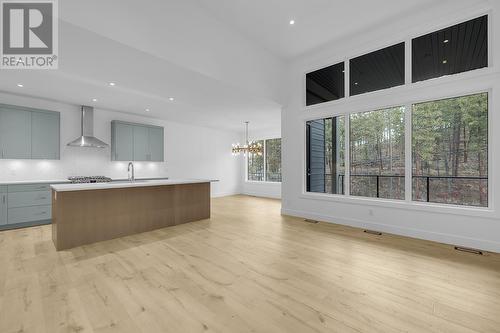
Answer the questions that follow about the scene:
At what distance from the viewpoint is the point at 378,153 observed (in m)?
4.65

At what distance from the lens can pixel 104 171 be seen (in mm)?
6566

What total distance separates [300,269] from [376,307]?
902 mm

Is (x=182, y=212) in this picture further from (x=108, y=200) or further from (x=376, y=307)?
(x=376, y=307)

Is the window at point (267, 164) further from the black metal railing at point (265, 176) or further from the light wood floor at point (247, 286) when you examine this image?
the light wood floor at point (247, 286)

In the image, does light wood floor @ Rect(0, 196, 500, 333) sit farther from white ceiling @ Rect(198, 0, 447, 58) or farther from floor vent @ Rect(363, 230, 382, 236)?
white ceiling @ Rect(198, 0, 447, 58)

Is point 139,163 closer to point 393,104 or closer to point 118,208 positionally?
point 118,208

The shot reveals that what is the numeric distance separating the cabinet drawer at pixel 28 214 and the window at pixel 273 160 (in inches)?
285

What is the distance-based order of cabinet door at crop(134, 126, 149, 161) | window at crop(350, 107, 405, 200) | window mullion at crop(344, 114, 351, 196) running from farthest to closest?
cabinet door at crop(134, 126, 149, 161), window mullion at crop(344, 114, 351, 196), window at crop(350, 107, 405, 200)

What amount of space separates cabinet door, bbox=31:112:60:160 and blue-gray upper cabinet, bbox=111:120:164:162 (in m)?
1.32

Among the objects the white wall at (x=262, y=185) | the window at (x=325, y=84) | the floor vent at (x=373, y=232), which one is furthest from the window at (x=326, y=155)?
the white wall at (x=262, y=185)

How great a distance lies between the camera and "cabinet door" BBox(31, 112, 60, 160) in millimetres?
5137

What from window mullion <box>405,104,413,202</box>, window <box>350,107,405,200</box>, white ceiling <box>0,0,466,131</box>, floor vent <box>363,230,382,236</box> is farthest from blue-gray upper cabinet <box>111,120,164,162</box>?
window mullion <box>405,104,413,202</box>

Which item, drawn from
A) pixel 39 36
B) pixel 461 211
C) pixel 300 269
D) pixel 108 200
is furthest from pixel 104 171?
pixel 461 211

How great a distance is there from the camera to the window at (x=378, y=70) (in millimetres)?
4234
